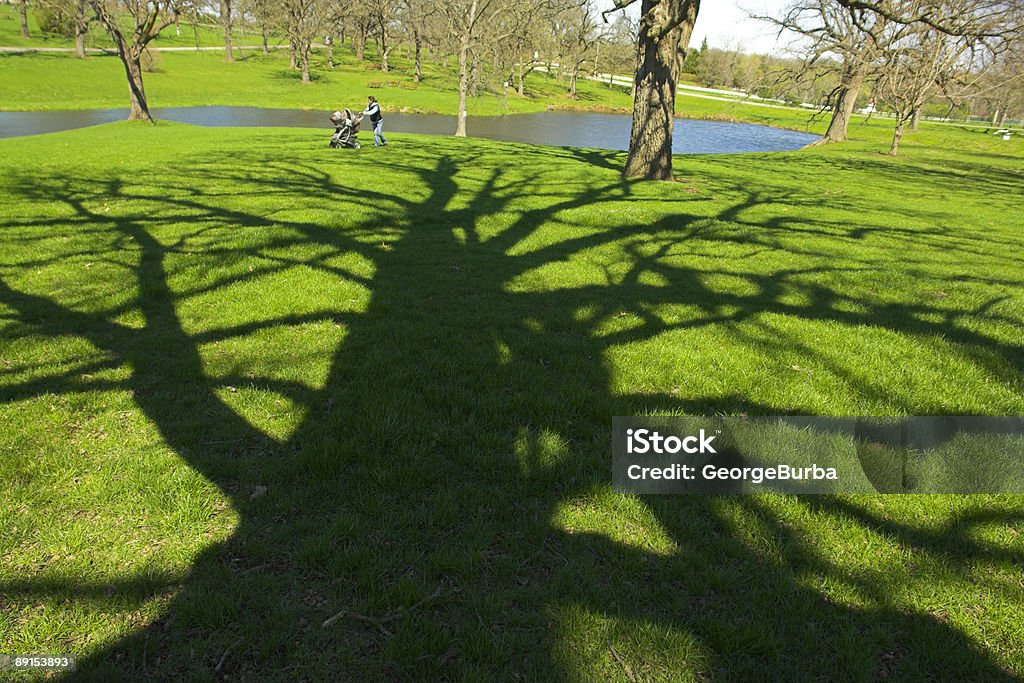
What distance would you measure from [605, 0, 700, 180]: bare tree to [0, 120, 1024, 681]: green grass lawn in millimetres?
6881

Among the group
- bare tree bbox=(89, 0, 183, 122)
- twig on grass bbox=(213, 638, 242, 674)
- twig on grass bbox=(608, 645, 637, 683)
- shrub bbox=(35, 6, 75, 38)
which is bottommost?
twig on grass bbox=(213, 638, 242, 674)

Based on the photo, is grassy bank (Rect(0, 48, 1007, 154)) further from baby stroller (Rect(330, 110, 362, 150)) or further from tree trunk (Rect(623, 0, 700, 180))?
tree trunk (Rect(623, 0, 700, 180))

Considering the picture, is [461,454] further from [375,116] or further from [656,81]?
[375,116]

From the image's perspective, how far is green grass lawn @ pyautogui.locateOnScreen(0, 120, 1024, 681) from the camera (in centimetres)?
249

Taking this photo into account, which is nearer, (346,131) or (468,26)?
A: (346,131)

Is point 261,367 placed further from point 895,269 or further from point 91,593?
point 895,269

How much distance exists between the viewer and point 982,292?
7051mm

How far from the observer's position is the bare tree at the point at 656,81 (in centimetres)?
1342

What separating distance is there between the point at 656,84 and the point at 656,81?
0.07 metres

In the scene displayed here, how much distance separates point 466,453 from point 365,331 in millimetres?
2286

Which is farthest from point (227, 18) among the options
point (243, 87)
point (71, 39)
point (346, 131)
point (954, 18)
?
point (954, 18)

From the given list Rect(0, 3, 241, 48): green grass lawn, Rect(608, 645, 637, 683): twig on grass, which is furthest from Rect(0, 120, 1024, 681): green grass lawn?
Rect(0, 3, 241, 48): green grass lawn
